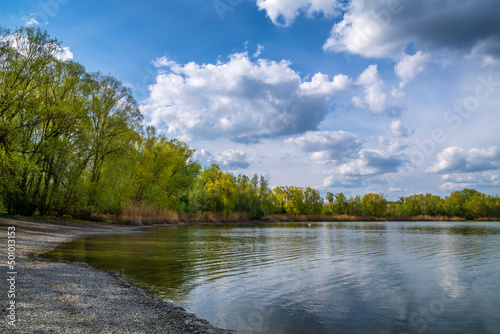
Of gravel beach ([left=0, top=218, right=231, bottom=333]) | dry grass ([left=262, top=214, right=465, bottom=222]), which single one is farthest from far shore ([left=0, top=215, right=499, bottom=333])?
dry grass ([left=262, top=214, right=465, bottom=222])

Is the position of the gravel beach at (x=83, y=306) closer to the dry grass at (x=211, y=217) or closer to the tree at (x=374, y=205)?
the dry grass at (x=211, y=217)

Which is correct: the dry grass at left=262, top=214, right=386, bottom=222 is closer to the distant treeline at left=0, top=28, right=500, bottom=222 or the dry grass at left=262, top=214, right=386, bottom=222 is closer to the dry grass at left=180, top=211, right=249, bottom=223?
the dry grass at left=180, top=211, right=249, bottom=223

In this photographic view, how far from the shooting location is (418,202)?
132375mm

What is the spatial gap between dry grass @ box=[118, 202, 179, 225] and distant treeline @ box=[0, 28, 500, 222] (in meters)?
0.15

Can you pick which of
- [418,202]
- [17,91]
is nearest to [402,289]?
[17,91]

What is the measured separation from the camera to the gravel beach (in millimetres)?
5926

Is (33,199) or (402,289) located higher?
(33,199)

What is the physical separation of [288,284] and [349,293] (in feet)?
7.00

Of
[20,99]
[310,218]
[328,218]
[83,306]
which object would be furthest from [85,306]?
[328,218]

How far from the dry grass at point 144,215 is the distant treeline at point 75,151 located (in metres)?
0.15

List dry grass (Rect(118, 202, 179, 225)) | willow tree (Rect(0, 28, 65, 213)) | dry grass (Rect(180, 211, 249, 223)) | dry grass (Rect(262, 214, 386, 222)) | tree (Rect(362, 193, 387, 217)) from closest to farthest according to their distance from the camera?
1. willow tree (Rect(0, 28, 65, 213))
2. dry grass (Rect(118, 202, 179, 225))
3. dry grass (Rect(180, 211, 249, 223))
4. dry grass (Rect(262, 214, 386, 222))
5. tree (Rect(362, 193, 387, 217))

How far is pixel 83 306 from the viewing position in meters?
7.15

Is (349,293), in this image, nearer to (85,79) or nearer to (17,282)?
(17,282)

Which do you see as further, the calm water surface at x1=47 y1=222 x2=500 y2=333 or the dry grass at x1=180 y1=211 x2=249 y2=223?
the dry grass at x1=180 y1=211 x2=249 y2=223
